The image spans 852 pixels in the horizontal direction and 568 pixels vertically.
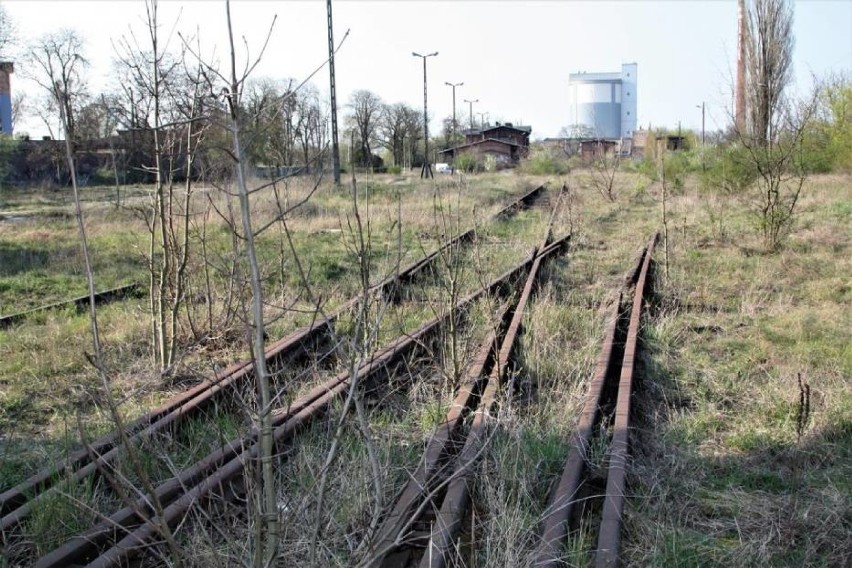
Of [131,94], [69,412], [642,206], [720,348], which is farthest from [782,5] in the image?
[69,412]

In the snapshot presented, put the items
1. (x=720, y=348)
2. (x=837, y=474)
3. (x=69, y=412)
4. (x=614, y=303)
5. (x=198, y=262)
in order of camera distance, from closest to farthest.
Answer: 1. (x=837, y=474)
2. (x=69, y=412)
3. (x=720, y=348)
4. (x=614, y=303)
5. (x=198, y=262)

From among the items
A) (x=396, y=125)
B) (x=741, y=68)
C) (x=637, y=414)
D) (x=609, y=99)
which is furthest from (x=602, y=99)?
(x=637, y=414)

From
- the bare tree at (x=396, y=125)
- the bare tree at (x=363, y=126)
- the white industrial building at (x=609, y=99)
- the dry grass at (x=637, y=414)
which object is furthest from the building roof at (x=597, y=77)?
the dry grass at (x=637, y=414)

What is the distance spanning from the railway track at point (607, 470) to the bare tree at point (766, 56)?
13.0 meters

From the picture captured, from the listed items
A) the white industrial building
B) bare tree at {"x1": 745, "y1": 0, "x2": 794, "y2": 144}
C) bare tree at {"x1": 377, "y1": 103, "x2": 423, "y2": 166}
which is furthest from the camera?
the white industrial building

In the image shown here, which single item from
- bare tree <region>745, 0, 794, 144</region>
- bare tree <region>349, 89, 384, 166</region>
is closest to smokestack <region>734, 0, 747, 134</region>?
bare tree <region>745, 0, 794, 144</region>

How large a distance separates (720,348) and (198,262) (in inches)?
225

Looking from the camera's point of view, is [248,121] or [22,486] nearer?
[248,121]

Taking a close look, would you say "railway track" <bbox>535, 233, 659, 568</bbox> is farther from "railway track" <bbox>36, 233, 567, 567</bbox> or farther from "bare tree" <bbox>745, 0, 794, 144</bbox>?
"bare tree" <bbox>745, 0, 794, 144</bbox>

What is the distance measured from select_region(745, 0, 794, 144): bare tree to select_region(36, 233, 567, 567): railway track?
15.1 m

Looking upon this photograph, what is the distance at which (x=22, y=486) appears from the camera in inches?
148

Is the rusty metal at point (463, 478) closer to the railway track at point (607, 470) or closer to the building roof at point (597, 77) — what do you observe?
the railway track at point (607, 470)

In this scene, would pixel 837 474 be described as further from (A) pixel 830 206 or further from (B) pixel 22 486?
(A) pixel 830 206

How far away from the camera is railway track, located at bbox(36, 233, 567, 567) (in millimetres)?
3035
